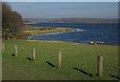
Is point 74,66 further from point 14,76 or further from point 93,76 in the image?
point 14,76

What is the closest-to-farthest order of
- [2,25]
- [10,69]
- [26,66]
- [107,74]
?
[107,74] < [10,69] < [26,66] < [2,25]

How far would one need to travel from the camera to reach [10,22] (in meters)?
61.5

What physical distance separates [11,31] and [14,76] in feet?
160

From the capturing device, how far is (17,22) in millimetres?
63062

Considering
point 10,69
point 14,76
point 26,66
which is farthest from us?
point 26,66

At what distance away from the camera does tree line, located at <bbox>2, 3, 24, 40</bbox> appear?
60.8 m

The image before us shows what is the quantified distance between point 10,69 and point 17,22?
47.0 metres

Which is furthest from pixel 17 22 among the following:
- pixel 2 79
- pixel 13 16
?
pixel 2 79

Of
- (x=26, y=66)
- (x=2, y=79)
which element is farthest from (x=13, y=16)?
(x=2, y=79)

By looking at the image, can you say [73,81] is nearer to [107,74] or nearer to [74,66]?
[107,74]

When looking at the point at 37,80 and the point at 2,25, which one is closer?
the point at 37,80

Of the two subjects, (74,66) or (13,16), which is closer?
(74,66)

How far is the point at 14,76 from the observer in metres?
14.5

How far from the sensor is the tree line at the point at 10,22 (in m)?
60.8
